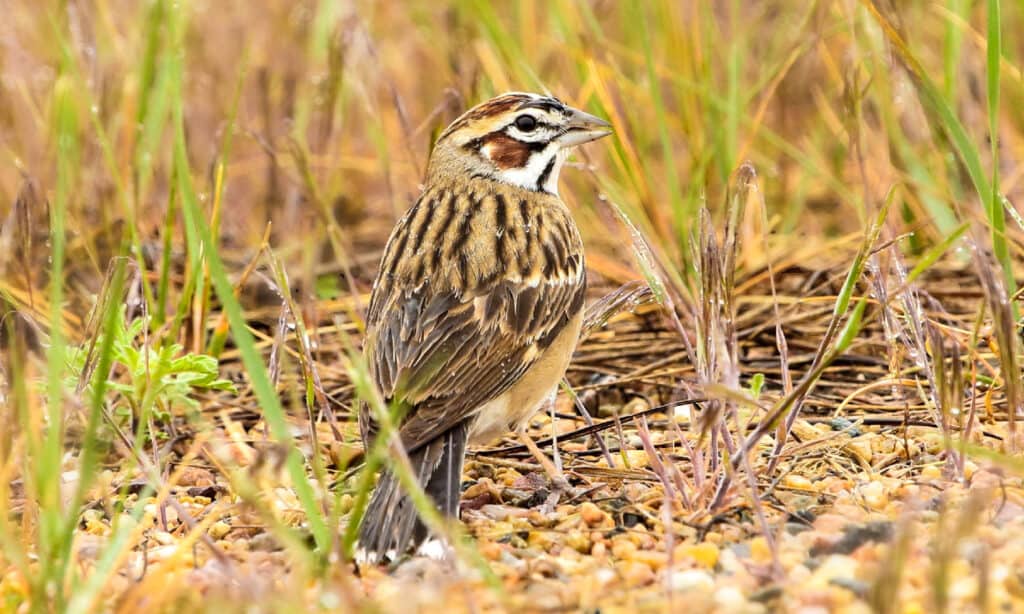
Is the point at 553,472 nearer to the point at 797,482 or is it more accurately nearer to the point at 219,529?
the point at 797,482

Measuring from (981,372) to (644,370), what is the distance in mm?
1164

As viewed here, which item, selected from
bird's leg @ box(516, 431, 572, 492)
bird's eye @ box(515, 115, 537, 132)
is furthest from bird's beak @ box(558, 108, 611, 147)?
bird's leg @ box(516, 431, 572, 492)

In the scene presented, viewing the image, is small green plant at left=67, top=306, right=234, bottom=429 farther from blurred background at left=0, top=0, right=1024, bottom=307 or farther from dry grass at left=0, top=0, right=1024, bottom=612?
blurred background at left=0, top=0, right=1024, bottom=307

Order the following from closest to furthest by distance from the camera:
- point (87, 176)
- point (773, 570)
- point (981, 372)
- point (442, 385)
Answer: point (773, 570) → point (442, 385) → point (981, 372) → point (87, 176)

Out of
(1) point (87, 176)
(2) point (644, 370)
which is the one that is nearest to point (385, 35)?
(1) point (87, 176)

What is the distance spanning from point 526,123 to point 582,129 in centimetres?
20

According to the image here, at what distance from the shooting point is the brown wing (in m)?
3.96

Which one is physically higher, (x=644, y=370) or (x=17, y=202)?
(x=17, y=202)

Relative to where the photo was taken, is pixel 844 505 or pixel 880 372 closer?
pixel 844 505

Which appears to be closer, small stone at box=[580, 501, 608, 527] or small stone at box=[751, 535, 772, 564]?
small stone at box=[751, 535, 772, 564]

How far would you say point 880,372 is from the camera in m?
5.06

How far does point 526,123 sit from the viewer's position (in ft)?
16.5

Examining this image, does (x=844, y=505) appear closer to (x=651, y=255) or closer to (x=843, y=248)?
(x=651, y=255)

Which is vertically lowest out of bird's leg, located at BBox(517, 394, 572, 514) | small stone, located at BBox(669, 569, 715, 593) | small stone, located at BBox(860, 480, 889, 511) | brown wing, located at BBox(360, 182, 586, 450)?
bird's leg, located at BBox(517, 394, 572, 514)
